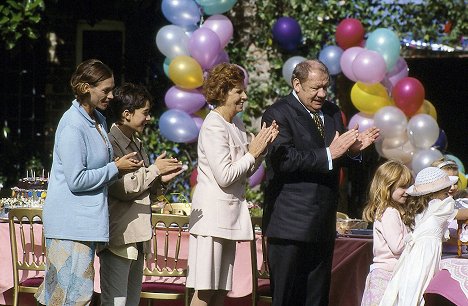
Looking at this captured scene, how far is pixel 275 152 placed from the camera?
5609mm

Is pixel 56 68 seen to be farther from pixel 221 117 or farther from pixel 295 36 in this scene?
pixel 221 117

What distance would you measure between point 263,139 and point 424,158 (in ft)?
12.6

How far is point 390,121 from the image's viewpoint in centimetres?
891

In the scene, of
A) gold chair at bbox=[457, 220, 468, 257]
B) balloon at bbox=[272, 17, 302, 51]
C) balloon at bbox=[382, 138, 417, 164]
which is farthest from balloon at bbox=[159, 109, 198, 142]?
gold chair at bbox=[457, 220, 468, 257]

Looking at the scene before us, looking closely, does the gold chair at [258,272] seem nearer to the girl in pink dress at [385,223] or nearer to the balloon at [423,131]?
the girl in pink dress at [385,223]

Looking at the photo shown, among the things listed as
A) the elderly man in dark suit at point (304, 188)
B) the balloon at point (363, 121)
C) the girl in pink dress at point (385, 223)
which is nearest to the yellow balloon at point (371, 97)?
the balloon at point (363, 121)

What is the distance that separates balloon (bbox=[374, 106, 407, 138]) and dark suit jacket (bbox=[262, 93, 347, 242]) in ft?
10.6

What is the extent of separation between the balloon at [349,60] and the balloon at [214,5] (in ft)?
3.70

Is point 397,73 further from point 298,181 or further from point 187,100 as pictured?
point 298,181

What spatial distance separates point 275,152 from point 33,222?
1762 millimetres

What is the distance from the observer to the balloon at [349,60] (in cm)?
918

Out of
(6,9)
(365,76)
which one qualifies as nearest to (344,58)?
(365,76)

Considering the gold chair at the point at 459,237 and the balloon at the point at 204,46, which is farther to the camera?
the balloon at the point at 204,46

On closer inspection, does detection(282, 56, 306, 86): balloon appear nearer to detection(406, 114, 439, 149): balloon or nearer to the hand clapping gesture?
detection(406, 114, 439, 149): balloon
